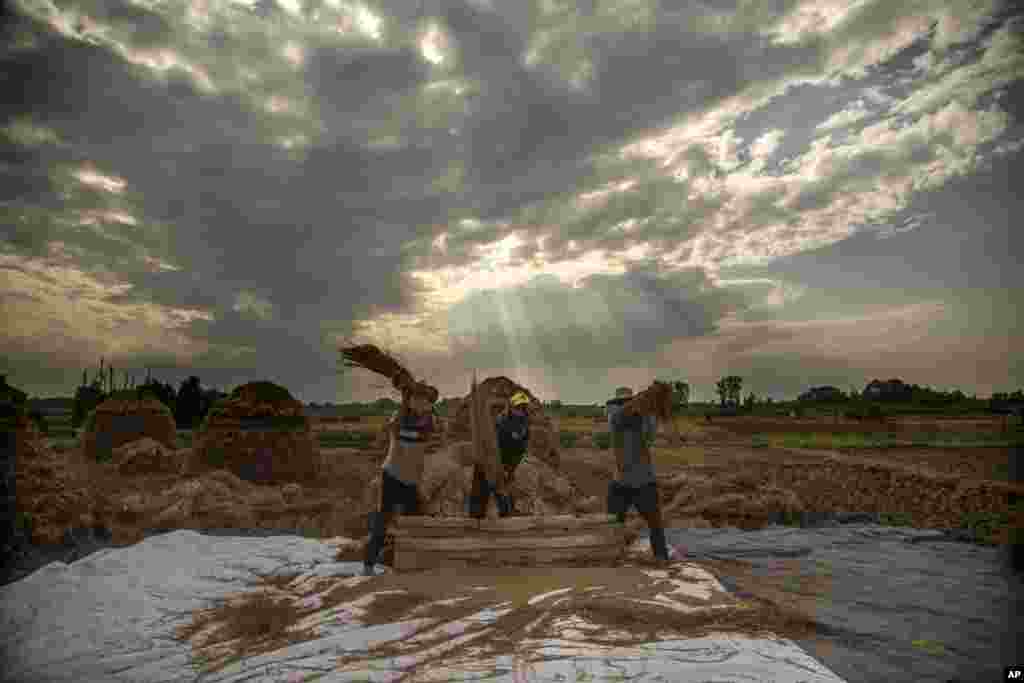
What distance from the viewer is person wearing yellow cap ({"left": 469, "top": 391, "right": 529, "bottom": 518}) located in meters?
6.95

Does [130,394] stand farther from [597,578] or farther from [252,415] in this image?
[597,578]

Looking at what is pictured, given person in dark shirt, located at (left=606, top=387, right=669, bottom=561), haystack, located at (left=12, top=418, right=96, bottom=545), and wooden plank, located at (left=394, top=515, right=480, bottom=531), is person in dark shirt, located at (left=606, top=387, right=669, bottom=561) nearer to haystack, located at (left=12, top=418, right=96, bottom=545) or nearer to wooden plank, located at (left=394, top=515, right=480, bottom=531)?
wooden plank, located at (left=394, top=515, right=480, bottom=531)

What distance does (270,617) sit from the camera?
488cm

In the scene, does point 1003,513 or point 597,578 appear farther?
point 1003,513

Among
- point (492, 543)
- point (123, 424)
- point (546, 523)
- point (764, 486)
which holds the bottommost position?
point (764, 486)

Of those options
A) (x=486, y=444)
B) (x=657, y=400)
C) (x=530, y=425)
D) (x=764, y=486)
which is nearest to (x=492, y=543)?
(x=486, y=444)

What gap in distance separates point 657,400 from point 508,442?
1837 millimetres

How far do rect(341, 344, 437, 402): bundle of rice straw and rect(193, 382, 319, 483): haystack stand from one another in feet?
30.0

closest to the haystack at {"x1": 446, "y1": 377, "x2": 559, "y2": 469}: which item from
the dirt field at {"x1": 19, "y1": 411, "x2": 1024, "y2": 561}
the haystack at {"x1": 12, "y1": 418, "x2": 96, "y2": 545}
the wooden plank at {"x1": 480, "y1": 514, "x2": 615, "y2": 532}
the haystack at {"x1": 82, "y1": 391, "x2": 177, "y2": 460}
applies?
the dirt field at {"x1": 19, "y1": 411, "x2": 1024, "y2": 561}

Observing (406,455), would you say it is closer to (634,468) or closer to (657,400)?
(634,468)

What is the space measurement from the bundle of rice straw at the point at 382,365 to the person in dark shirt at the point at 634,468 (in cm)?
226

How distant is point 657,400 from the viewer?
655cm

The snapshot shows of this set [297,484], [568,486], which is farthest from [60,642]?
[297,484]

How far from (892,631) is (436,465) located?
20.9 feet
